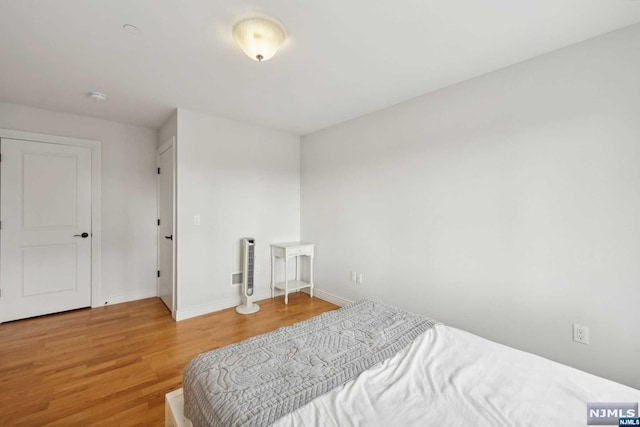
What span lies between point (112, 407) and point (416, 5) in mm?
3063

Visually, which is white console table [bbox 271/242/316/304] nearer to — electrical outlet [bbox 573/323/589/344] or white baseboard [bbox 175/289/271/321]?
white baseboard [bbox 175/289/271/321]

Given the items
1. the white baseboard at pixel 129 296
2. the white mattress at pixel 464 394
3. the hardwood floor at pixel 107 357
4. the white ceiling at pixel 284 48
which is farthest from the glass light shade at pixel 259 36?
the white baseboard at pixel 129 296

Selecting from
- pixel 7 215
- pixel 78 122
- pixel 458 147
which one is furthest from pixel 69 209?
pixel 458 147

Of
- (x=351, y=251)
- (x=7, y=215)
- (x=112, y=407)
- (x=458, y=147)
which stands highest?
(x=458, y=147)

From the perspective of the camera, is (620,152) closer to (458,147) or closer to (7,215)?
(458,147)

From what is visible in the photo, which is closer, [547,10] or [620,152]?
[547,10]

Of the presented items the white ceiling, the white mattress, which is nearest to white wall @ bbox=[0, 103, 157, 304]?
the white ceiling

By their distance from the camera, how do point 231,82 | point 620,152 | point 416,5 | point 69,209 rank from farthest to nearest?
point 69,209 < point 231,82 < point 620,152 < point 416,5

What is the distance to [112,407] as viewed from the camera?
68.9 inches

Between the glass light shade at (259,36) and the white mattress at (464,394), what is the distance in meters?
1.91

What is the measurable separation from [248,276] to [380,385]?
2507 mm

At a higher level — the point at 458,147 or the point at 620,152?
the point at 458,147

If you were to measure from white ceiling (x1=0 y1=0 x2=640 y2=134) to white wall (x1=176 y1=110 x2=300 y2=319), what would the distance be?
0.58 m

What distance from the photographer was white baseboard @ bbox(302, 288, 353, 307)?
11.7ft
